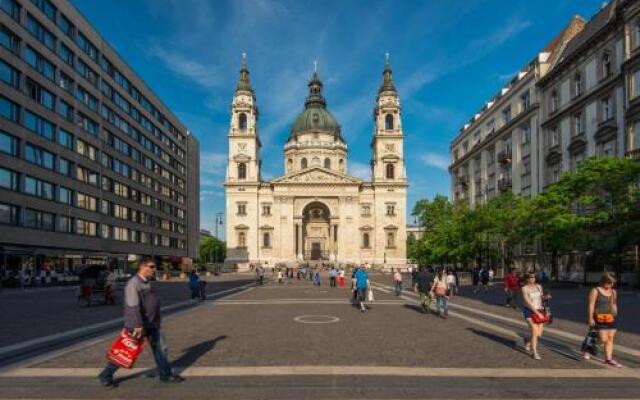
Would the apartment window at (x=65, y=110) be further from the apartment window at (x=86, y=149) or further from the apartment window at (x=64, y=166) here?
the apartment window at (x=64, y=166)

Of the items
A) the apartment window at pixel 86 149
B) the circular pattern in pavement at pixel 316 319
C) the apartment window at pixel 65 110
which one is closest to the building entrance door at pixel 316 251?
the apartment window at pixel 86 149

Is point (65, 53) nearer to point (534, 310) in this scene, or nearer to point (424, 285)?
point (424, 285)

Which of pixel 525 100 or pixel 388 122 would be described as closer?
pixel 525 100

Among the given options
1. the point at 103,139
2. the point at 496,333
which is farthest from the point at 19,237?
the point at 496,333

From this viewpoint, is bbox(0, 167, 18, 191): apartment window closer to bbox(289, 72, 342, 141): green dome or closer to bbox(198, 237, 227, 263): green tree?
bbox(289, 72, 342, 141): green dome

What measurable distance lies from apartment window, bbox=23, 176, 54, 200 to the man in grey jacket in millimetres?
40588

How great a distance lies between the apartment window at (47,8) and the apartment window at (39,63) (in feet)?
13.6

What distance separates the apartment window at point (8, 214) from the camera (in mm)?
40062

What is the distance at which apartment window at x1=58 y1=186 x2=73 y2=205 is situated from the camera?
48.9 meters

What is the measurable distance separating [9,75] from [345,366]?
41559 mm

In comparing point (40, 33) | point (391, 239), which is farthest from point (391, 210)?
point (40, 33)

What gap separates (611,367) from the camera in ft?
30.8

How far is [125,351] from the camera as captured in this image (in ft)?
25.0

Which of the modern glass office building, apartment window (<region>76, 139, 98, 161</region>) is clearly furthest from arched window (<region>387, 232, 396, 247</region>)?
apartment window (<region>76, 139, 98, 161</region>)
